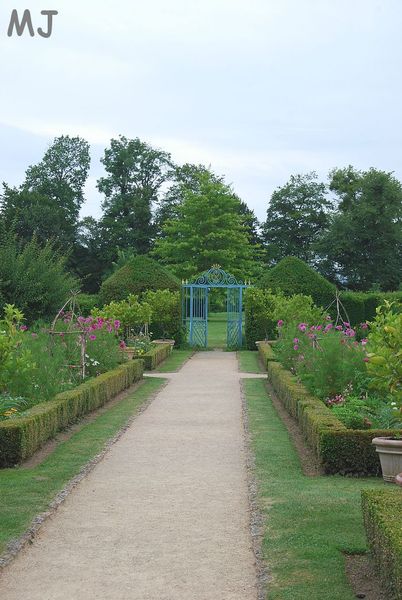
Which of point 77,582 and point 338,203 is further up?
point 338,203

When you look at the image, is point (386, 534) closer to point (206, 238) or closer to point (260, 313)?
point (260, 313)

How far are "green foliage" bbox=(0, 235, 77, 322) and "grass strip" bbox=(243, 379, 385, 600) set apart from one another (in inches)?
445

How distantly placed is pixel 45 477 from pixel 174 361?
14.1m

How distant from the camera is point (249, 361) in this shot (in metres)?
20.8

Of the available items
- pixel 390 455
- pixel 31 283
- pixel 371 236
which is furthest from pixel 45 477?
pixel 371 236

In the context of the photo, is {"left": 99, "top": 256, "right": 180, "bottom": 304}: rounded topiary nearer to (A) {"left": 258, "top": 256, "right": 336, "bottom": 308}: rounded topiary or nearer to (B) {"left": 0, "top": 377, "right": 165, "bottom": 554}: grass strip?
(A) {"left": 258, "top": 256, "right": 336, "bottom": 308}: rounded topiary

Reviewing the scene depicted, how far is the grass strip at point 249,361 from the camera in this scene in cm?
1843

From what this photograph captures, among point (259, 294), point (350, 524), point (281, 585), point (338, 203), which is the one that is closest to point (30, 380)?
point (350, 524)

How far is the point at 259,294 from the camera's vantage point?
24.9 m

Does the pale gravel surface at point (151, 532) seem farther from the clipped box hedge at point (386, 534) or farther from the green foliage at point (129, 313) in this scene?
the green foliage at point (129, 313)

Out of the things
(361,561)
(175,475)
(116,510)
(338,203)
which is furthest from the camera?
(338,203)

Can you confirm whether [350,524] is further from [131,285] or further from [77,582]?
[131,285]

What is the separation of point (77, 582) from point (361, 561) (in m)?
1.61

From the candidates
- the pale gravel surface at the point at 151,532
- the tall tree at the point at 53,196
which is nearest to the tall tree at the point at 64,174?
the tall tree at the point at 53,196
